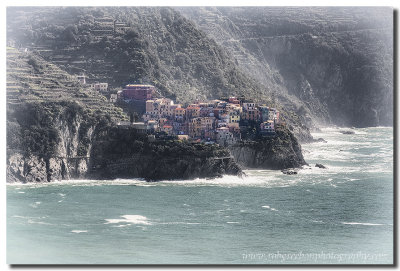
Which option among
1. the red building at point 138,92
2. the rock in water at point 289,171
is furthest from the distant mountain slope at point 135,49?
the rock in water at point 289,171

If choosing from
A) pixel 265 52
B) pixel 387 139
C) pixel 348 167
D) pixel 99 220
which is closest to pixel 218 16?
pixel 265 52

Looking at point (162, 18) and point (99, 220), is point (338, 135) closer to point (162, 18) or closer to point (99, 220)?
point (162, 18)

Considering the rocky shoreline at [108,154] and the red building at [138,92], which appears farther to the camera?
the red building at [138,92]

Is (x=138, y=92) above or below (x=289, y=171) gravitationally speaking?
above

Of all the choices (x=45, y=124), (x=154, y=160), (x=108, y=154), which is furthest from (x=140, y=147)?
(x=45, y=124)

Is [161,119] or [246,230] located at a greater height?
[161,119]

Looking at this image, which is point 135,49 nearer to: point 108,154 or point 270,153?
point 108,154

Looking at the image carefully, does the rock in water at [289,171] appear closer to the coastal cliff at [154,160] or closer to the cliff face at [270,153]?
the cliff face at [270,153]
